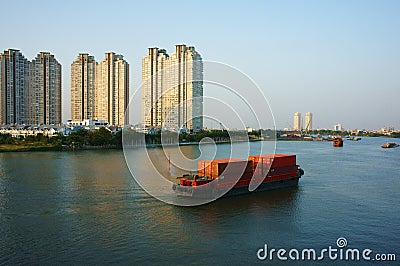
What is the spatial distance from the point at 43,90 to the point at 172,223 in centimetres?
2191

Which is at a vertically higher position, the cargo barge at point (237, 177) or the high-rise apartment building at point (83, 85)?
the high-rise apartment building at point (83, 85)

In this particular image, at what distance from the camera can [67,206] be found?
18.7 ft

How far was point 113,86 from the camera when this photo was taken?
951 inches

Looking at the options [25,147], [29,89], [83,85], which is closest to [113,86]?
[83,85]

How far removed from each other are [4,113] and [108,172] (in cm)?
1664

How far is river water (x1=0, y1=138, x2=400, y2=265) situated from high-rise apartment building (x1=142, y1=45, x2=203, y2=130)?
1642mm

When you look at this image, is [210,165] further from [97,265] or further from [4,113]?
[4,113]

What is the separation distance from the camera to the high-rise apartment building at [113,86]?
23828 mm

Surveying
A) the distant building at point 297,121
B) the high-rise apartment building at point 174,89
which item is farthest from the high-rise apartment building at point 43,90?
the distant building at point 297,121

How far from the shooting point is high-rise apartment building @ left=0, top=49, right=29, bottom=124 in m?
22.2

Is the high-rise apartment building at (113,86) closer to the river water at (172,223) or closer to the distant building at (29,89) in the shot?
the distant building at (29,89)

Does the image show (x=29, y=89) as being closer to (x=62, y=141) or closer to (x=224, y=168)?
(x=62, y=141)

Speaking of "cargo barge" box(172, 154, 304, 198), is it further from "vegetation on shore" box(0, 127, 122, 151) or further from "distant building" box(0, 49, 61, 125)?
"distant building" box(0, 49, 61, 125)

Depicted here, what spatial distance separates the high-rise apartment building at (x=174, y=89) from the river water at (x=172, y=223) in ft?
5.39
